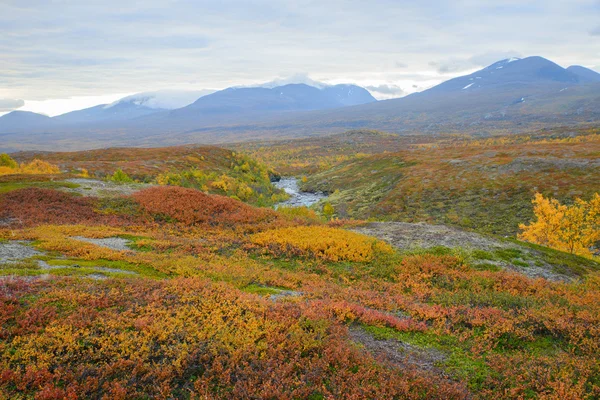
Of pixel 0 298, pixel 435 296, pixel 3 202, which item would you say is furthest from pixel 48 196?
pixel 435 296

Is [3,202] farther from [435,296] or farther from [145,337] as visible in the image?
[435,296]

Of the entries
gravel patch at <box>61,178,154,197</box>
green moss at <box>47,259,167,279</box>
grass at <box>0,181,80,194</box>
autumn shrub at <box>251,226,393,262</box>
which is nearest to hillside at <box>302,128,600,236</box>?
autumn shrub at <box>251,226,393,262</box>

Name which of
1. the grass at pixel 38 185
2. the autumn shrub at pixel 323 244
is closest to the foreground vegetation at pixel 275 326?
the autumn shrub at pixel 323 244

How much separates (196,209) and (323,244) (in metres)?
12.8

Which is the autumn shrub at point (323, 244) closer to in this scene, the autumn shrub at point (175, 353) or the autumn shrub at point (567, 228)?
the autumn shrub at point (175, 353)

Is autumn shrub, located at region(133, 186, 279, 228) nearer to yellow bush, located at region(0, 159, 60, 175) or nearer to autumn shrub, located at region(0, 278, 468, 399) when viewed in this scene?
autumn shrub, located at region(0, 278, 468, 399)

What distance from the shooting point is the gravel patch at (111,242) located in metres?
18.1

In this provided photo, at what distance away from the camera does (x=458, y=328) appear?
11.2 m

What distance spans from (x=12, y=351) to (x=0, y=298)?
8.61 ft

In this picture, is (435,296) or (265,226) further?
(265,226)

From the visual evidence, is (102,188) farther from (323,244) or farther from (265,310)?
(265,310)

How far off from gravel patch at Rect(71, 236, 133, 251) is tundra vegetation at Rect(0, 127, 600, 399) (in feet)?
0.52

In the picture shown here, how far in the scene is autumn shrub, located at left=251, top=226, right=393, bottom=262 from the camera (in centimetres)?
2019

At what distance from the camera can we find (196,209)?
94.2ft
